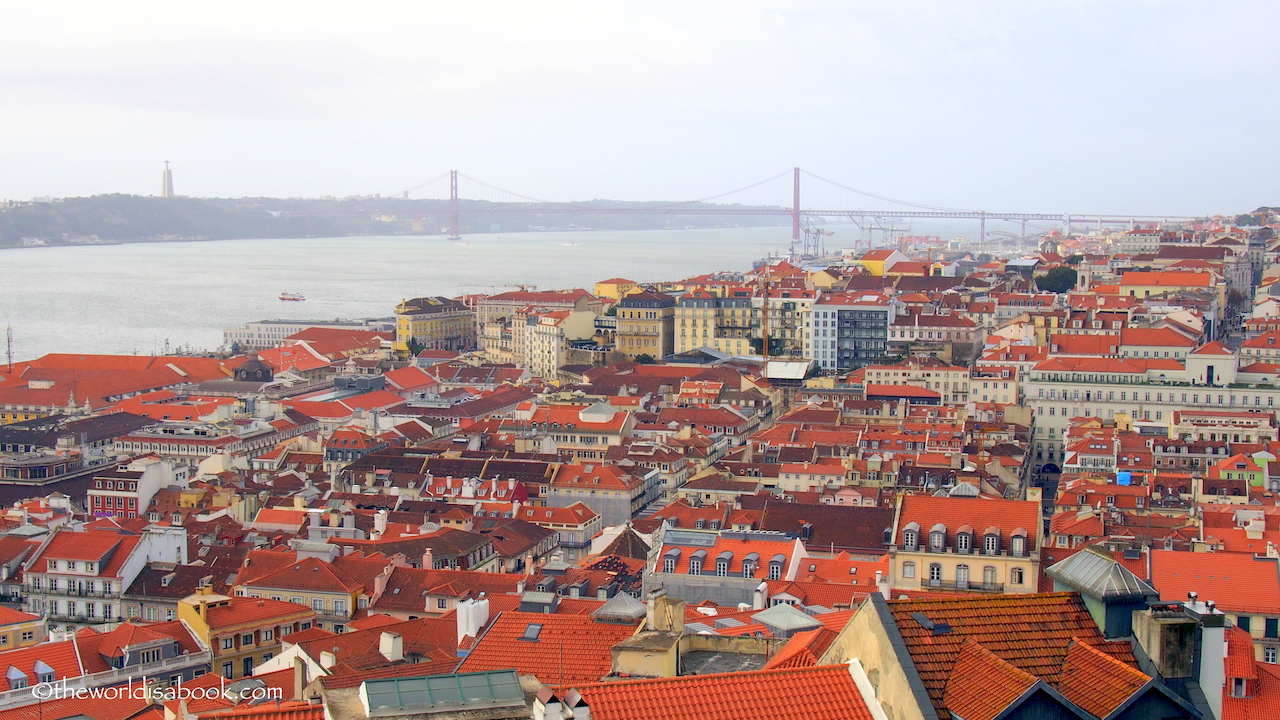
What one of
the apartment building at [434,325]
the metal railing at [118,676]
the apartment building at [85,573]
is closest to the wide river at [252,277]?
the apartment building at [434,325]

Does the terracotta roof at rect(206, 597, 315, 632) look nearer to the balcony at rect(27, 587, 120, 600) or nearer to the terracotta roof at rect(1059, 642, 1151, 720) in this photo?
the balcony at rect(27, 587, 120, 600)

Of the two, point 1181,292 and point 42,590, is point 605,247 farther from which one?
point 42,590

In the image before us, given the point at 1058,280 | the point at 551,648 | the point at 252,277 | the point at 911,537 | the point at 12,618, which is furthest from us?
the point at 252,277

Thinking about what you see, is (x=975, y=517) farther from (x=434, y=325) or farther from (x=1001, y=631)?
(x=434, y=325)

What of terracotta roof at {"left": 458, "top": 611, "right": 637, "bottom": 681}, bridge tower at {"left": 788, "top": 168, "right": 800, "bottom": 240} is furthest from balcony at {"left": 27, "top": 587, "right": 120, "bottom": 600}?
bridge tower at {"left": 788, "top": 168, "right": 800, "bottom": 240}

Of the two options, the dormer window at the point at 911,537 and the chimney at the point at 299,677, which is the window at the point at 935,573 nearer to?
the dormer window at the point at 911,537

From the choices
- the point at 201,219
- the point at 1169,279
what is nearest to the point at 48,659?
the point at 1169,279
